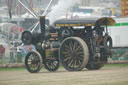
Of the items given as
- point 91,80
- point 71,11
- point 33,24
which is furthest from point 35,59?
point 71,11

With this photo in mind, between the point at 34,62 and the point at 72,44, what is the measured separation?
92.4 inches

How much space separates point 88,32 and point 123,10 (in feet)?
152

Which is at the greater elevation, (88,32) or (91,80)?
(88,32)

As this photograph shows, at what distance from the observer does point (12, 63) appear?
103 feet

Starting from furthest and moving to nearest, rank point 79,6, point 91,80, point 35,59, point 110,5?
point 110,5, point 79,6, point 35,59, point 91,80

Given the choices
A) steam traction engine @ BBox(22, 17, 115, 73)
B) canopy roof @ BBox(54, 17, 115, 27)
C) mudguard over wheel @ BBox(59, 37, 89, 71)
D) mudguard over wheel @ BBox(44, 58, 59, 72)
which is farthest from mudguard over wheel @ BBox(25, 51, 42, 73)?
canopy roof @ BBox(54, 17, 115, 27)

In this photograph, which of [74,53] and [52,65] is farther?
[52,65]

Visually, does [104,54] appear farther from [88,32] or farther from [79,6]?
[79,6]

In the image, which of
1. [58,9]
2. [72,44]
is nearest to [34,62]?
[72,44]

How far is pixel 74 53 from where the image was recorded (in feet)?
68.3

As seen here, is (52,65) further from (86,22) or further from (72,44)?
(86,22)

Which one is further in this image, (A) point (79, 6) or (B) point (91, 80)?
(A) point (79, 6)

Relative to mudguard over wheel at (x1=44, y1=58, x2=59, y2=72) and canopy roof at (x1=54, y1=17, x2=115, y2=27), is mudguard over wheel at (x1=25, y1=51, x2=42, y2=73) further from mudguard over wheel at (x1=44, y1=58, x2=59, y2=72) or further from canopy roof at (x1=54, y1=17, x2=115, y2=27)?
canopy roof at (x1=54, y1=17, x2=115, y2=27)

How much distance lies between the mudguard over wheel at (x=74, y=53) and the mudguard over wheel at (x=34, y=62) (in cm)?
127
